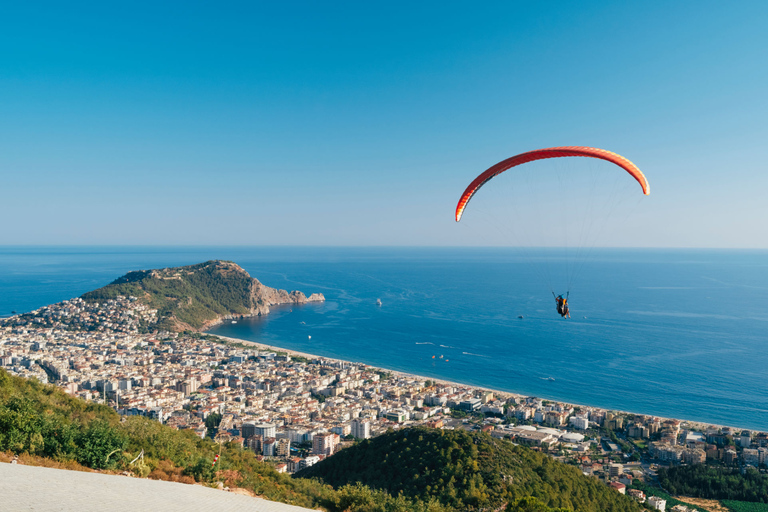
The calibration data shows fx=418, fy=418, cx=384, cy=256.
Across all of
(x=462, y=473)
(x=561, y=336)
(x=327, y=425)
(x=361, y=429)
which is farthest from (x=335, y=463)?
(x=561, y=336)

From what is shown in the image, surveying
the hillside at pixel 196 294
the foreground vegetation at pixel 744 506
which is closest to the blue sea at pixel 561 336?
the hillside at pixel 196 294

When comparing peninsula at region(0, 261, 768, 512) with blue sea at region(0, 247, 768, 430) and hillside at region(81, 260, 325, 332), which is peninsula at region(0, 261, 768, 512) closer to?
hillside at region(81, 260, 325, 332)

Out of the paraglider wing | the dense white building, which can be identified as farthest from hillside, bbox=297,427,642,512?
the paraglider wing

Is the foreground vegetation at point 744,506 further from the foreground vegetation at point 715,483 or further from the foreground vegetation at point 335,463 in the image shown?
the foreground vegetation at point 335,463

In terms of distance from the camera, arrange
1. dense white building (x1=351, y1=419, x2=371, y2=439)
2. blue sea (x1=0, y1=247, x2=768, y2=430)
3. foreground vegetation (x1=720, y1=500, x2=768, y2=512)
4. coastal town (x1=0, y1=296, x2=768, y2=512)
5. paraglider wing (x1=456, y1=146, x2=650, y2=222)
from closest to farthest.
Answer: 1. paraglider wing (x1=456, y1=146, x2=650, y2=222)
2. foreground vegetation (x1=720, y1=500, x2=768, y2=512)
3. coastal town (x1=0, y1=296, x2=768, y2=512)
4. dense white building (x1=351, y1=419, x2=371, y2=439)
5. blue sea (x1=0, y1=247, x2=768, y2=430)

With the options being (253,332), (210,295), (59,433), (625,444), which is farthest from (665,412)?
(210,295)
